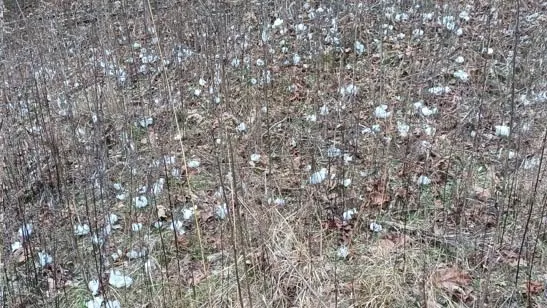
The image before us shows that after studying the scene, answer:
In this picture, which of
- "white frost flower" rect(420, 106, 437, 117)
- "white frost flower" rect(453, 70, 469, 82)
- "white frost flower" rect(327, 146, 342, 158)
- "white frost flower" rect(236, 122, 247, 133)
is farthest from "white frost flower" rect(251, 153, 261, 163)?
"white frost flower" rect(453, 70, 469, 82)

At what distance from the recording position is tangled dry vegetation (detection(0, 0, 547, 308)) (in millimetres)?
2279

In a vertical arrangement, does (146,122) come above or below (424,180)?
above

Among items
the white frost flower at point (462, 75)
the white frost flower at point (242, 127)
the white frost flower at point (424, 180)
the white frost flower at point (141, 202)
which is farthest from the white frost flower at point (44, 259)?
the white frost flower at point (462, 75)

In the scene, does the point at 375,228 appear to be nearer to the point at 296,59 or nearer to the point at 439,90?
the point at 439,90

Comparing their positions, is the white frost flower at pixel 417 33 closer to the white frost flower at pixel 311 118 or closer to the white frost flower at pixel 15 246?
the white frost flower at pixel 311 118

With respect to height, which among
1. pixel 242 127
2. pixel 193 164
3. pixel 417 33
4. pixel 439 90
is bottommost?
pixel 193 164

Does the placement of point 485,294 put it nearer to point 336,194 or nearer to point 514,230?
point 514,230

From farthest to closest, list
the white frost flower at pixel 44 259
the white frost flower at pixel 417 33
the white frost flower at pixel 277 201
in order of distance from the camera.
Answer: the white frost flower at pixel 417 33 → the white frost flower at pixel 277 201 → the white frost flower at pixel 44 259

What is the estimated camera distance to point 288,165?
3.14m

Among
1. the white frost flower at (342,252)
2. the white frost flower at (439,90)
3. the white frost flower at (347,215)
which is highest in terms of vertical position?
the white frost flower at (439,90)

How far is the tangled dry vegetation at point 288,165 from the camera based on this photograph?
7.48 feet

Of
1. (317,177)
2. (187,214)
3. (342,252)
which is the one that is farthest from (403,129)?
(187,214)

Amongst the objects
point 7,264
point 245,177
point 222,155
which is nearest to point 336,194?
point 245,177

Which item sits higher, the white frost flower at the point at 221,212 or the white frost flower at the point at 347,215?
the white frost flower at the point at 221,212
